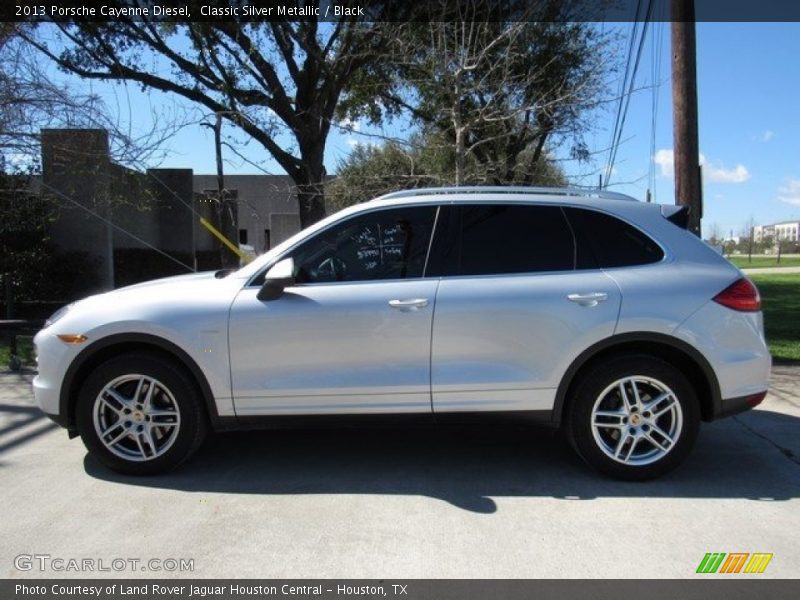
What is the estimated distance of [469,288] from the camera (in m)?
4.30

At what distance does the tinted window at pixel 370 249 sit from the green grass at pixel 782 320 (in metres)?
5.92

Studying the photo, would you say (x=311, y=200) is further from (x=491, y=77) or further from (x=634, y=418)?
(x=634, y=418)

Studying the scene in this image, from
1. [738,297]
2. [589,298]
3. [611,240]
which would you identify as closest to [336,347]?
[589,298]

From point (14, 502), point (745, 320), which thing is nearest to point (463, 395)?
point (745, 320)

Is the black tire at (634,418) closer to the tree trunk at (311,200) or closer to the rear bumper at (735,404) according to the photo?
the rear bumper at (735,404)

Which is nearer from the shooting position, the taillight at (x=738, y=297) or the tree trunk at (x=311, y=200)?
the taillight at (x=738, y=297)

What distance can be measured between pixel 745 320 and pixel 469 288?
5.90ft

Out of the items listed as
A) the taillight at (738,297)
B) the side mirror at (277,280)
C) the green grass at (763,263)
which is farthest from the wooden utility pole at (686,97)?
the green grass at (763,263)

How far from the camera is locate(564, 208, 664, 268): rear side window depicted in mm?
4418

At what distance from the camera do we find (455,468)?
4.66 meters

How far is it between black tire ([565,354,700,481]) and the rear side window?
644mm

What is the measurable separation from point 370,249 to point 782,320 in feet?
33.5

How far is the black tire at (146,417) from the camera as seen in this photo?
4.37 metres

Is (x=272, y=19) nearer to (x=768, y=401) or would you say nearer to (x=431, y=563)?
(x=768, y=401)
